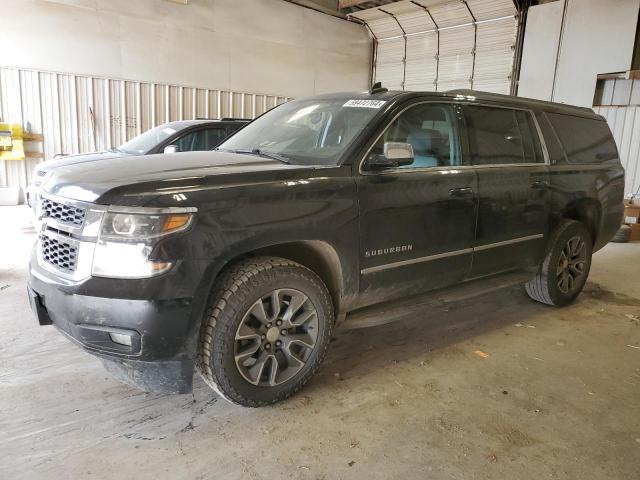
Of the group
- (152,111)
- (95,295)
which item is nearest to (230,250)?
(95,295)

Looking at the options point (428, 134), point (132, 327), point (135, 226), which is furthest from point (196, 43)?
point (132, 327)

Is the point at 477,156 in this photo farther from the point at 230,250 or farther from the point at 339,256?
the point at 230,250

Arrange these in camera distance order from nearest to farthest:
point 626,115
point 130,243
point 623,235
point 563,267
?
1. point 130,243
2. point 563,267
3. point 623,235
4. point 626,115

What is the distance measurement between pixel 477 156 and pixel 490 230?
0.55 m

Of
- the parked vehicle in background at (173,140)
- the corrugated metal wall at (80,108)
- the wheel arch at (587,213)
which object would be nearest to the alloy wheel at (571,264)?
the wheel arch at (587,213)

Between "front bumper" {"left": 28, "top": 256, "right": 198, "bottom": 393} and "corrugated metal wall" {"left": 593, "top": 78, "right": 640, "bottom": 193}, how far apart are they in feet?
33.7

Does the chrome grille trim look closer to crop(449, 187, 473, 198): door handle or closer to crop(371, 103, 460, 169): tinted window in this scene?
crop(371, 103, 460, 169): tinted window

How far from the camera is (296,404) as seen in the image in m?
2.69

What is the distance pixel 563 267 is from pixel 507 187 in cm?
130

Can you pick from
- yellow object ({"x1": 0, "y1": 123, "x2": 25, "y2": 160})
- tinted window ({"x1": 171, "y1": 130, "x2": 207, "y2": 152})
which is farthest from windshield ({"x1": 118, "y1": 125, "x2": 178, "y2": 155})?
yellow object ({"x1": 0, "y1": 123, "x2": 25, "y2": 160})

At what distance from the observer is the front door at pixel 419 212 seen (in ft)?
9.42

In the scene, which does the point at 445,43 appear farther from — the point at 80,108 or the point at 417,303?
the point at 417,303

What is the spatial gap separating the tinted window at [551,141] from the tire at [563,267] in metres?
0.58

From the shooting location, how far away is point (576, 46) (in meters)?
9.98
